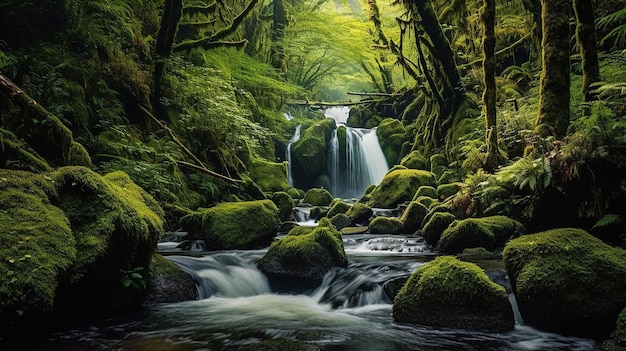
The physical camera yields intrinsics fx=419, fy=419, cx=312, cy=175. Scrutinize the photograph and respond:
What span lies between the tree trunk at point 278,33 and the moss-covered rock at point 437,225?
13437mm

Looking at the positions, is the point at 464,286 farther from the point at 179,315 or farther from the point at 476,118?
the point at 476,118

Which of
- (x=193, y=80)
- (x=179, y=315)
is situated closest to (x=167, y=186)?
(x=193, y=80)

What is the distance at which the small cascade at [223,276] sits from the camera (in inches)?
259

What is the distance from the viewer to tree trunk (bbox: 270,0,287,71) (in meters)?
20.1

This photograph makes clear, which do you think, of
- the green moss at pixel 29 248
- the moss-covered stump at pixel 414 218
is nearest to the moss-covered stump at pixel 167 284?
the green moss at pixel 29 248

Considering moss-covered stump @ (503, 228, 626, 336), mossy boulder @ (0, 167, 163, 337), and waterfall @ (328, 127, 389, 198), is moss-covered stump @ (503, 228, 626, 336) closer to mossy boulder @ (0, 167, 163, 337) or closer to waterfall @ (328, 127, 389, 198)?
mossy boulder @ (0, 167, 163, 337)

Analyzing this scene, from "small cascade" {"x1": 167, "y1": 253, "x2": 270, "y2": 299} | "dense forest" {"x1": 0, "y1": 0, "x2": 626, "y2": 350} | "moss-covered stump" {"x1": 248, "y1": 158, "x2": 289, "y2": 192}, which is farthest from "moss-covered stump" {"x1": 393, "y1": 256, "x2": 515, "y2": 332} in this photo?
"moss-covered stump" {"x1": 248, "y1": 158, "x2": 289, "y2": 192}

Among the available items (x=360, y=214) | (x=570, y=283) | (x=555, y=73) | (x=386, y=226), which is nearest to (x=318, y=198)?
(x=360, y=214)

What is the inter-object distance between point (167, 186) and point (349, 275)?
17.1 ft

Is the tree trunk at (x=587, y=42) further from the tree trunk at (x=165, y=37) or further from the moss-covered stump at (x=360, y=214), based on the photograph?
the tree trunk at (x=165, y=37)

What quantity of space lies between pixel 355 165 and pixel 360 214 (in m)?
8.71

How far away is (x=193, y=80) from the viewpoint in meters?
11.5

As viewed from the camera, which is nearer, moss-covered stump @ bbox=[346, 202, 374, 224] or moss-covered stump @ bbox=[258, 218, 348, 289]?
moss-covered stump @ bbox=[258, 218, 348, 289]

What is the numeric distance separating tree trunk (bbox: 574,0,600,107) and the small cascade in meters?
6.43
